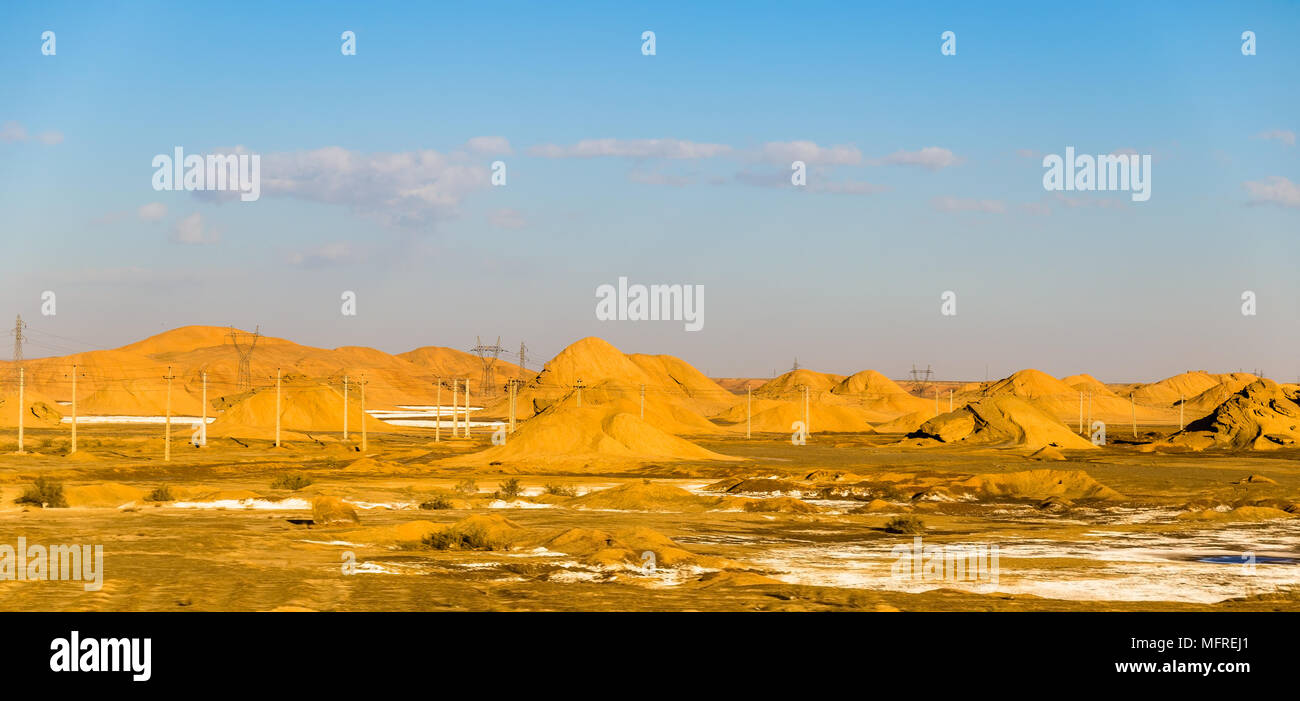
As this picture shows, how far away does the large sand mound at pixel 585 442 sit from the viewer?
244ft

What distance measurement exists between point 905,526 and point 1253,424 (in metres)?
80.9

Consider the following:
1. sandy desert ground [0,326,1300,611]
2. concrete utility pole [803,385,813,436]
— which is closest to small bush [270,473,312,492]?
sandy desert ground [0,326,1300,611]

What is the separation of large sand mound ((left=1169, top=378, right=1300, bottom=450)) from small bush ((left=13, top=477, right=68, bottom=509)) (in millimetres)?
87989

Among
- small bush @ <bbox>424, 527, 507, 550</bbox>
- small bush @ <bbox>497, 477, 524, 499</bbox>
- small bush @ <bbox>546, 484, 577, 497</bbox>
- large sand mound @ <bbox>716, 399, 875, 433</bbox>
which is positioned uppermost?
small bush @ <bbox>424, 527, 507, 550</bbox>

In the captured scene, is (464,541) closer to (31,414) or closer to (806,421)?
(806,421)

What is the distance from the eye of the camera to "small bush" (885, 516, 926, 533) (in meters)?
37.0

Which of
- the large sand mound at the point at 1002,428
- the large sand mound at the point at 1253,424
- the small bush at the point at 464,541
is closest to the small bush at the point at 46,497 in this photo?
the small bush at the point at 464,541

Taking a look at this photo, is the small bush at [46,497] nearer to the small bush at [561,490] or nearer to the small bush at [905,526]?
the small bush at [561,490]

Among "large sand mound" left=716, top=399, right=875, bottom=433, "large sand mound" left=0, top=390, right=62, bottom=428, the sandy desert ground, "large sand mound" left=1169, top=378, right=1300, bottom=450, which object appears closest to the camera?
the sandy desert ground

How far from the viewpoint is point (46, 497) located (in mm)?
42031

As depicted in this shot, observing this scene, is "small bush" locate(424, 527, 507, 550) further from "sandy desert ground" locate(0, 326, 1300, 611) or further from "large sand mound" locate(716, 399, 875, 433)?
"large sand mound" locate(716, 399, 875, 433)
